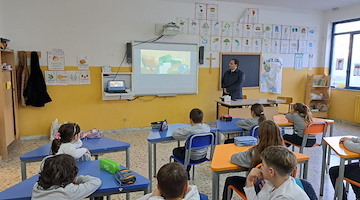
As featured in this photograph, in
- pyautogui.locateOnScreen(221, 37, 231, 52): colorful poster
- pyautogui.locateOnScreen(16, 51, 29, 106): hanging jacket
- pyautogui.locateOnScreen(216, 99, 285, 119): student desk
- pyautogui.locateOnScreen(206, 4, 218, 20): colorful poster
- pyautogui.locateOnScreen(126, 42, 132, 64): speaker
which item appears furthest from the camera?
pyautogui.locateOnScreen(221, 37, 231, 52): colorful poster

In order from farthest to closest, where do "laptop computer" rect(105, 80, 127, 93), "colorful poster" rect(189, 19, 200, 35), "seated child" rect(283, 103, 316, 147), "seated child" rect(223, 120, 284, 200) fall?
"colorful poster" rect(189, 19, 200, 35), "laptop computer" rect(105, 80, 127, 93), "seated child" rect(283, 103, 316, 147), "seated child" rect(223, 120, 284, 200)

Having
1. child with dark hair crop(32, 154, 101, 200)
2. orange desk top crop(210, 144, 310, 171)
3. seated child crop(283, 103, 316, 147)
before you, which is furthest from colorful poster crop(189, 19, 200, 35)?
child with dark hair crop(32, 154, 101, 200)

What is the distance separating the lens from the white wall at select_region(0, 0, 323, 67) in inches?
190

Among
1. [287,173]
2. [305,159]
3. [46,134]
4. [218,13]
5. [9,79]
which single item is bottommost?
[46,134]

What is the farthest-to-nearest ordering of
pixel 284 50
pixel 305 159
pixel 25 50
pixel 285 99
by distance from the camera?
pixel 284 50 → pixel 285 99 → pixel 25 50 → pixel 305 159

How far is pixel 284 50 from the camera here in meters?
6.90

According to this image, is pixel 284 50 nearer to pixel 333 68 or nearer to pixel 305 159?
pixel 333 68

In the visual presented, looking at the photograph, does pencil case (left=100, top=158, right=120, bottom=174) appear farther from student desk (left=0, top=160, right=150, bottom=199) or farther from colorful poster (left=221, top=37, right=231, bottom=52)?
colorful poster (left=221, top=37, right=231, bottom=52)

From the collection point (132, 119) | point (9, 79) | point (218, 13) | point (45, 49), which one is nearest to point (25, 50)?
→ point (45, 49)

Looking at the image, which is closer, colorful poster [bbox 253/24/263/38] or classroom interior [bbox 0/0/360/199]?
classroom interior [bbox 0/0/360/199]

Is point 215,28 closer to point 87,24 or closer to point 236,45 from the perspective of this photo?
point 236,45

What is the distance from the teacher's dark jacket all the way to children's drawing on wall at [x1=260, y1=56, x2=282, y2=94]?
1.28m

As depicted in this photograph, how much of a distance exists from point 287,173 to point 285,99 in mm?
4542

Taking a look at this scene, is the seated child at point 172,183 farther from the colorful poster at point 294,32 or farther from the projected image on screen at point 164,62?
the colorful poster at point 294,32
